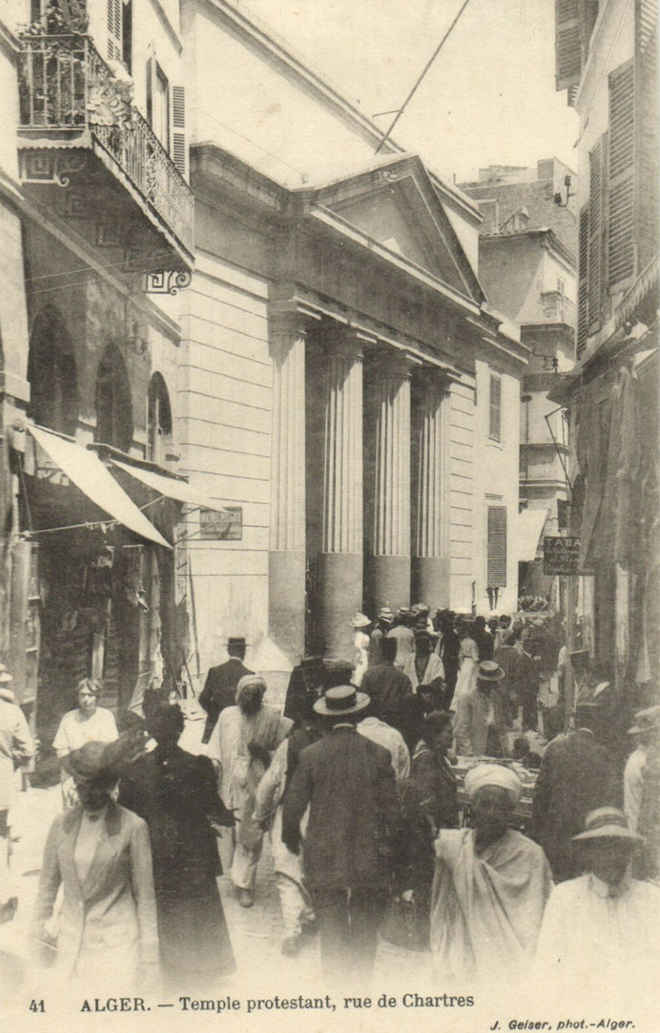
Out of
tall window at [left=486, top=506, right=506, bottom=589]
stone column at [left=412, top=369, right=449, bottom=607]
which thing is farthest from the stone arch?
tall window at [left=486, top=506, right=506, bottom=589]

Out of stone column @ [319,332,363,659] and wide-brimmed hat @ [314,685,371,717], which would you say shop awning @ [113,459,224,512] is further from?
stone column @ [319,332,363,659]

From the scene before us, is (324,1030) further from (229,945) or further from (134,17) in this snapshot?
(134,17)

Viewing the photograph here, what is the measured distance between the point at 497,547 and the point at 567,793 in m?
26.5

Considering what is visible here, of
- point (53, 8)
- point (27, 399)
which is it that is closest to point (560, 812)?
point (27, 399)

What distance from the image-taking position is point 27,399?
10.2m

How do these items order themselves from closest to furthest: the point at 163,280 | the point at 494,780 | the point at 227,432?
the point at 494,780, the point at 163,280, the point at 227,432

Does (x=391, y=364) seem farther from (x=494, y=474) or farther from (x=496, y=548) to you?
(x=496, y=548)

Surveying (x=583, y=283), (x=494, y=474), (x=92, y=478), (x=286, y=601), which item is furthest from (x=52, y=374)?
(x=494, y=474)

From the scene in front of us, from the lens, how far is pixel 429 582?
2702 centimetres

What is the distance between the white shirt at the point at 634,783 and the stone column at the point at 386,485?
59.9 feet

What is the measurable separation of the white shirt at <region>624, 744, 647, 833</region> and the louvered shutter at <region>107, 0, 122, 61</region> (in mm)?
9544

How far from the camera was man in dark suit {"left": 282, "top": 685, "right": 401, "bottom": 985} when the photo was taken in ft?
18.0

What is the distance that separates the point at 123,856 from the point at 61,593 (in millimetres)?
7325

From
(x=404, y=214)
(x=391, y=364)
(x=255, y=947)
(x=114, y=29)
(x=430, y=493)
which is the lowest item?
(x=255, y=947)
